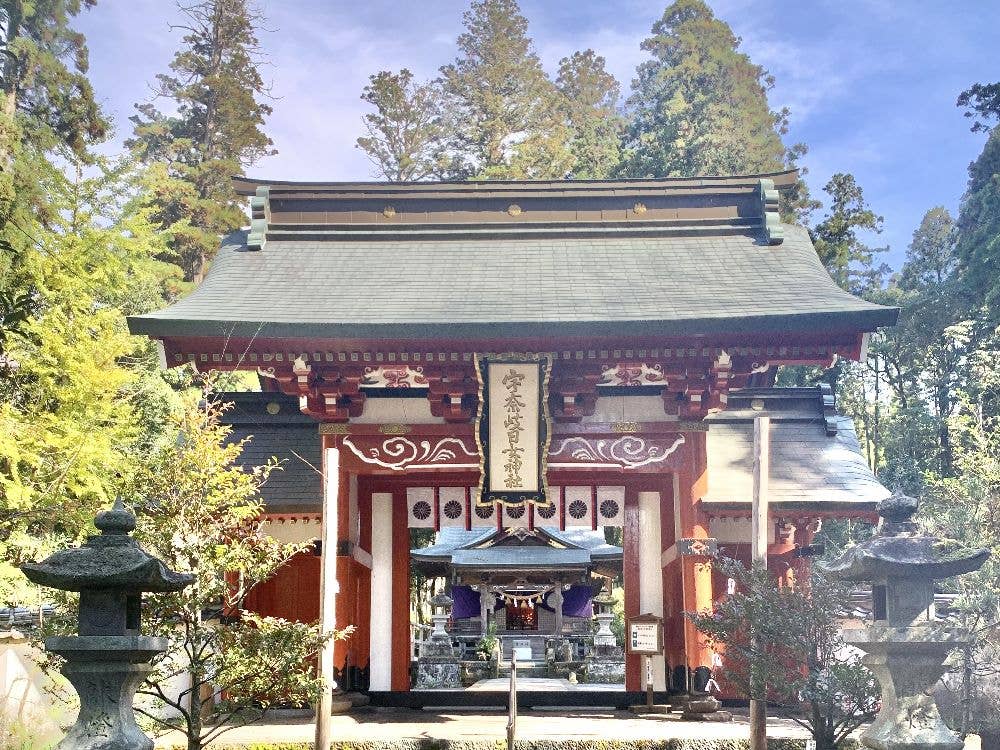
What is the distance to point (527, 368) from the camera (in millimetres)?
12531

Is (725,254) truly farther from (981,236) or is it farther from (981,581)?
(981,236)

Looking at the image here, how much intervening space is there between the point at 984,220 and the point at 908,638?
28.7 m

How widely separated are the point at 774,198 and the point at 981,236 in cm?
2012

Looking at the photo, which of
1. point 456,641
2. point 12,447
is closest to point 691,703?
point 12,447

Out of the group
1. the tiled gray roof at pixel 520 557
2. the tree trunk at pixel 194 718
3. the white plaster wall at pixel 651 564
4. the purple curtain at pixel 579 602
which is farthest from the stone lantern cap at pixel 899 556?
the purple curtain at pixel 579 602

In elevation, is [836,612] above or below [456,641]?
above

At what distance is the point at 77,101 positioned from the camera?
2720 centimetres

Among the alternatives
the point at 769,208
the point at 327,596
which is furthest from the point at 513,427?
the point at 769,208

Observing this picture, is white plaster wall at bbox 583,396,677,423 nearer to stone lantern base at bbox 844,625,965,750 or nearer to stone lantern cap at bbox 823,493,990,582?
stone lantern cap at bbox 823,493,990,582

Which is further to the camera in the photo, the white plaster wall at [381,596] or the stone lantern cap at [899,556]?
the white plaster wall at [381,596]

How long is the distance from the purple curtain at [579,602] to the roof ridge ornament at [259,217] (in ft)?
76.8

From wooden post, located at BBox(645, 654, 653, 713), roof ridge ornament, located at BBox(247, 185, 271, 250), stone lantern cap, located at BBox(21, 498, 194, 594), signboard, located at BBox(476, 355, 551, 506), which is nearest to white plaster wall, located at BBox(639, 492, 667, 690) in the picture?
wooden post, located at BBox(645, 654, 653, 713)

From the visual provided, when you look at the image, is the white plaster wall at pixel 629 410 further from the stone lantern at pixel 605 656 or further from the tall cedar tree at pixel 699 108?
the tall cedar tree at pixel 699 108

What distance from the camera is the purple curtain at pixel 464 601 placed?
35500 mm
